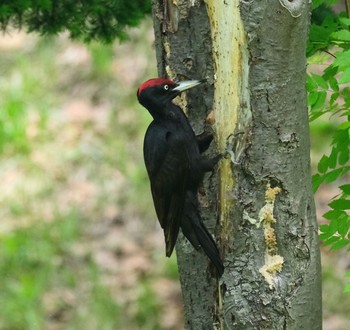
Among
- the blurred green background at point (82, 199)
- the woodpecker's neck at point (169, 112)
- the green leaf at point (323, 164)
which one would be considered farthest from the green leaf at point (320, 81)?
the blurred green background at point (82, 199)

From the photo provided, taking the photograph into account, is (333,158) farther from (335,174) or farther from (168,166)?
(168,166)

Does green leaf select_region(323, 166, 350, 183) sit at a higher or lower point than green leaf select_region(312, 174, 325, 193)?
higher

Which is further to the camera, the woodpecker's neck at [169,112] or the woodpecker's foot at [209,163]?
the woodpecker's neck at [169,112]

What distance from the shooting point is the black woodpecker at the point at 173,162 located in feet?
9.59

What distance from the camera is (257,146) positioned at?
8.73ft

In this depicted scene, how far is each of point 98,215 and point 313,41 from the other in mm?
3685

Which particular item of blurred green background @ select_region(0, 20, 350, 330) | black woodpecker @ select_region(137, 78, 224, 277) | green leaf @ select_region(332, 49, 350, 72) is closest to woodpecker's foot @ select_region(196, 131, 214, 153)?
black woodpecker @ select_region(137, 78, 224, 277)

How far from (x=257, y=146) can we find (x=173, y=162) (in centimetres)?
49

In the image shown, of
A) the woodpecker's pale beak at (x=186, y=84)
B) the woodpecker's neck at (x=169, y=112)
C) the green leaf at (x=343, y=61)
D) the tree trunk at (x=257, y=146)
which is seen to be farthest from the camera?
the woodpecker's neck at (x=169, y=112)

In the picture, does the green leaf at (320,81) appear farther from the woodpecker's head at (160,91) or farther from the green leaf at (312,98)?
the woodpecker's head at (160,91)

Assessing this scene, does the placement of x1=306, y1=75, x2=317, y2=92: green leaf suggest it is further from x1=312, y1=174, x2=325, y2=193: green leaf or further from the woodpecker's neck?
the woodpecker's neck

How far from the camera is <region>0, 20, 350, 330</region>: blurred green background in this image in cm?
561

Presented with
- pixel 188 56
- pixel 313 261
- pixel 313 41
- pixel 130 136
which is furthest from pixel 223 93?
pixel 130 136

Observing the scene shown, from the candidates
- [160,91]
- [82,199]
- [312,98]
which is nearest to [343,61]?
[312,98]
